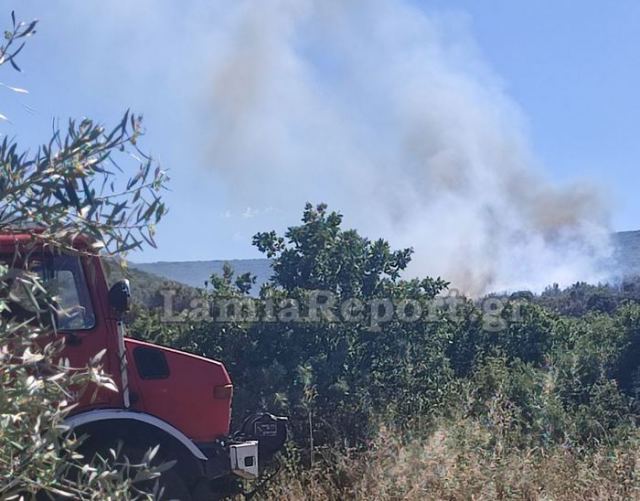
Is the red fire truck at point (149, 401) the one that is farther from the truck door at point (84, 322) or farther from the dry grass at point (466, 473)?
the dry grass at point (466, 473)

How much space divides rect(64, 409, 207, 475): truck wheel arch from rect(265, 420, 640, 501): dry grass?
51.4 inches

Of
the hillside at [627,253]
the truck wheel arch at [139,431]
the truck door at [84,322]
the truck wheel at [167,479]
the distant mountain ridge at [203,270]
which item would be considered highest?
the hillside at [627,253]

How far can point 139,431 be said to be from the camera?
5.52m

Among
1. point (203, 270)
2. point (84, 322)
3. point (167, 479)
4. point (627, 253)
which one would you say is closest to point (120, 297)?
point (84, 322)

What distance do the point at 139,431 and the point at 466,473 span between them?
2538 mm

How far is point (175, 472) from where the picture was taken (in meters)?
5.73

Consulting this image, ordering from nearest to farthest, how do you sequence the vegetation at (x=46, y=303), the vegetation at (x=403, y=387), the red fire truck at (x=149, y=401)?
the vegetation at (x=46, y=303) → the red fire truck at (x=149, y=401) → the vegetation at (x=403, y=387)

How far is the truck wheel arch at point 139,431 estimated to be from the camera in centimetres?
518

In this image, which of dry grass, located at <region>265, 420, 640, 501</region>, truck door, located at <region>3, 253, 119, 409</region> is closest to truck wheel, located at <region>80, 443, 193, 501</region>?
truck door, located at <region>3, 253, 119, 409</region>

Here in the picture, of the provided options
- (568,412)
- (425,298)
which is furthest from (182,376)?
(568,412)

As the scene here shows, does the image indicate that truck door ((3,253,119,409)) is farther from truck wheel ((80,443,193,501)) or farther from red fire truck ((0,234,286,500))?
truck wheel ((80,443,193,501))

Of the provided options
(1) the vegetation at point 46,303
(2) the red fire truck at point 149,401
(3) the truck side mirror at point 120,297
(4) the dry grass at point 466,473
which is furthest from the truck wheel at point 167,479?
(1) the vegetation at point 46,303

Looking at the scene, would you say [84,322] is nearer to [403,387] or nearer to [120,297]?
[120,297]

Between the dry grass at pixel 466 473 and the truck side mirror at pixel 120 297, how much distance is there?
223 cm
